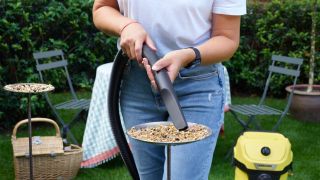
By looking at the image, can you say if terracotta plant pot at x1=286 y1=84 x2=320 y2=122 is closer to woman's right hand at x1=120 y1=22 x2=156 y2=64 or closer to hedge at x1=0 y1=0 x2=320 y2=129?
hedge at x1=0 y1=0 x2=320 y2=129

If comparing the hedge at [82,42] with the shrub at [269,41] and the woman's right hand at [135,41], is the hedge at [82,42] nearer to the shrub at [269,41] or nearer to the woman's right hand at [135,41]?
the shrub at [269,41]

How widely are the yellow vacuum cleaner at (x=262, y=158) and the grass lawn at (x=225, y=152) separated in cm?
157

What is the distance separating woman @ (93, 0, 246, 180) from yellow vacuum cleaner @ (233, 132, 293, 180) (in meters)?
1.24

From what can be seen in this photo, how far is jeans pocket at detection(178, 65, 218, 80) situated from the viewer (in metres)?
1.79

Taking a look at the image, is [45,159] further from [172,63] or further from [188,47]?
[172,63]

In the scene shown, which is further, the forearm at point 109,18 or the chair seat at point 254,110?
the chair seat at point 254,110

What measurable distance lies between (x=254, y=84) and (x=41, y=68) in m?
3.15

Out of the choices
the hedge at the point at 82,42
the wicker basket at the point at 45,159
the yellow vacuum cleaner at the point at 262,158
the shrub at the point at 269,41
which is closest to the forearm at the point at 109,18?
the yellow vacuum cleaner at the point at 262,158

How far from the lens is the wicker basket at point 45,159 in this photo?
441cm

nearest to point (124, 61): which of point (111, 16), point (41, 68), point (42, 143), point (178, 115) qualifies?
point (111, 16)

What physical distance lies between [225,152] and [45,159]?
1744 mm

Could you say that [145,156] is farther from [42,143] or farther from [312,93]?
[312,93]

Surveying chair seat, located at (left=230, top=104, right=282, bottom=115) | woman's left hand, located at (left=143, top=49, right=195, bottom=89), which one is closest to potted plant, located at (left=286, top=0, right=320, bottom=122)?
chair seat, located at (left=230, top=104, right=282, bottom=115)

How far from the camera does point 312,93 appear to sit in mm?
6477
